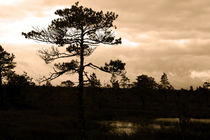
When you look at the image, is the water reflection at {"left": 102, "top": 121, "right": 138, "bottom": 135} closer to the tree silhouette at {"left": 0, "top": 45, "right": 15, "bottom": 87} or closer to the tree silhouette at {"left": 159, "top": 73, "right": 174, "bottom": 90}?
the tree silhouette at {"left": 0, "top": 45, "right": 15, "bottom": 87}

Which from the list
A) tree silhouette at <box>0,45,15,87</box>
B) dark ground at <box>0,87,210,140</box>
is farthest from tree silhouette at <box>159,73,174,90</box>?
tree silhouette at <box>0,45,15,87</box>

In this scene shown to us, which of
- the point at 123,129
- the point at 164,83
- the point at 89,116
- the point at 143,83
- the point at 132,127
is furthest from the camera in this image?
the point at 164,83

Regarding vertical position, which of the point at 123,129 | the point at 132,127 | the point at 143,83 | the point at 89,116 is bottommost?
the point at 89,116

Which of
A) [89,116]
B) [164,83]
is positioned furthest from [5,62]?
[164,83]

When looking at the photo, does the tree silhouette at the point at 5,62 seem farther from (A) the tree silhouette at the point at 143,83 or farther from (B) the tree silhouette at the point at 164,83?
(B) the tree silhouette at the point at 164,83

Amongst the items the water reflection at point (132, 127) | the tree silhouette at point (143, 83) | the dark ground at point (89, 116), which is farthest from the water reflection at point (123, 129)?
the tree silhouette at point (143, 83)

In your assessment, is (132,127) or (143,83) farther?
(143,83)

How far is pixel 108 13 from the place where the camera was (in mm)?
16844

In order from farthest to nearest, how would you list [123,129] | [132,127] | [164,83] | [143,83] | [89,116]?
[164,83]
[143,83]
[89,116]
[132,127]
[123,129]

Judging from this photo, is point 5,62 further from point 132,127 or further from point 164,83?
point 164,83

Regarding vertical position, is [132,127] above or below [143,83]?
below

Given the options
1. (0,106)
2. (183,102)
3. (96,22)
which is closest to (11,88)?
(0,106)

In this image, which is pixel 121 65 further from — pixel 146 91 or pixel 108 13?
pixel 146 91

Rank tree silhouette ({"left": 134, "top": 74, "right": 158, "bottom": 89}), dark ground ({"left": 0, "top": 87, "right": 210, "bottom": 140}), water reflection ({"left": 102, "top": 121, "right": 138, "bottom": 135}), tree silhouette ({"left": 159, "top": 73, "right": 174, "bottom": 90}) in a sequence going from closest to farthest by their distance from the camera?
dark ground ({"left": 0, "top": 87, "right": 210, "bottom": 140})
water reflection ({"left": 102, "top": 121, "right": 138, "bottom": 135})
tree silhouette ({"left": 134, "top": 74, "right": 158, "bottom": 89})
tree silhouette ({"left": 159, "top": 73, "right": 174, "bottom": 90})
